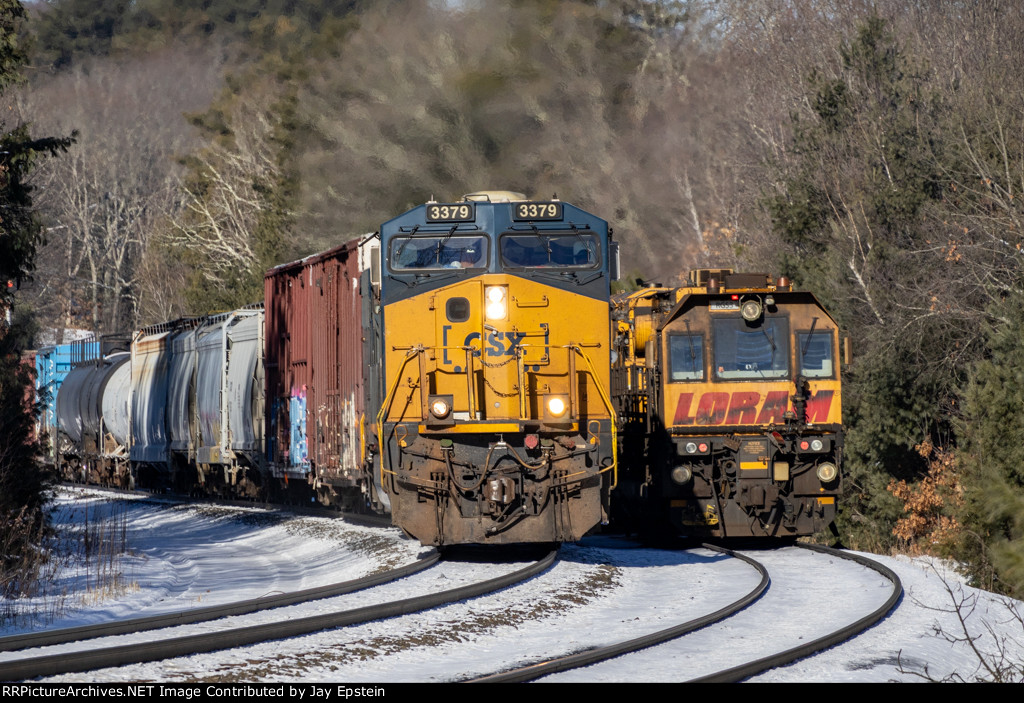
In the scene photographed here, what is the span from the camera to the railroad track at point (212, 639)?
7.79 metres

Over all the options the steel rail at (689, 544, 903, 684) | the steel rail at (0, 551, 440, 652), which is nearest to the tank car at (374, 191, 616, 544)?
the steel rail at (0, 551, 440, 652)

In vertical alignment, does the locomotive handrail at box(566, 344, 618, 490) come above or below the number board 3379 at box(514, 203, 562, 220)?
below

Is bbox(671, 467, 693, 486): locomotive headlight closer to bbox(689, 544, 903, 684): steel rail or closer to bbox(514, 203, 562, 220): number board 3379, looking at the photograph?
bbox(689, 544, 903, 684): steel rail

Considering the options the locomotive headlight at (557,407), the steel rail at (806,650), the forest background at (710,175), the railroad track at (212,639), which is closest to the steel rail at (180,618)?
the railroad track at (212,639)

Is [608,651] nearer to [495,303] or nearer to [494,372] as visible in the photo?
[494,372]

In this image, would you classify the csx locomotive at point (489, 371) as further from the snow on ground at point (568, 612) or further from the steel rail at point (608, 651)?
the steel rail at point (608, 651)

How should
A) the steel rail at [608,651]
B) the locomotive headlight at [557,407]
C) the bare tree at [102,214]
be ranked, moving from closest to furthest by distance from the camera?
the steel rail at [608,651] → the locomotive headlight at [557,407] → the bare tree at [102,214]

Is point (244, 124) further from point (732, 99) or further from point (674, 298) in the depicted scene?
point (674, 298)

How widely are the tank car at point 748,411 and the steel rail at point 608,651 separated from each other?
4.24 meters

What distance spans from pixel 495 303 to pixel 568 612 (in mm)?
3893

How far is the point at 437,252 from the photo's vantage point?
→ 14109 millimetres

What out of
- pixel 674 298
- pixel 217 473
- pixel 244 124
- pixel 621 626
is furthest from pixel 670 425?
pixel 244 124

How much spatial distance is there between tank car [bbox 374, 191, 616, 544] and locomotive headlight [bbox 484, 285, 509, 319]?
0.02m

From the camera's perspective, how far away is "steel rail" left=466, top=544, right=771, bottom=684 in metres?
8.06
